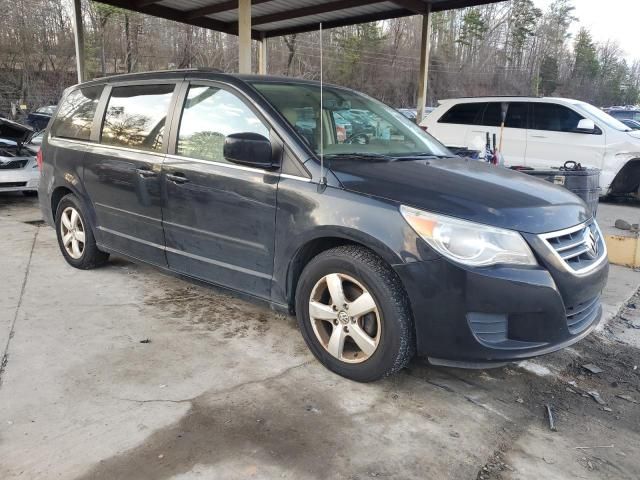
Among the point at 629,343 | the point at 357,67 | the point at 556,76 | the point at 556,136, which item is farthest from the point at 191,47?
the point at 556,76

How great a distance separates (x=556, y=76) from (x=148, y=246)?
208ft

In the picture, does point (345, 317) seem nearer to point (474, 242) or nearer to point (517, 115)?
point (474, 242)

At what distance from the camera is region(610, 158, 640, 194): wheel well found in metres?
8.53

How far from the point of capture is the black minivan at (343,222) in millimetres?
2541

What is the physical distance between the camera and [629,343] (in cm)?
366

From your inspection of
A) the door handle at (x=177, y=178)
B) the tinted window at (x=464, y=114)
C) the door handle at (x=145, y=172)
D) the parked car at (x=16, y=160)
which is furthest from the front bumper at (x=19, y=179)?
the tinted window at (x=464, y=114)

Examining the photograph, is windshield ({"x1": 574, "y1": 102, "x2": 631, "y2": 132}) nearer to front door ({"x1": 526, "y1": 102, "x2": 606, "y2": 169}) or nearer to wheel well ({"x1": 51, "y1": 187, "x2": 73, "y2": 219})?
front door ({"x1": 526, "y1": 102, "x2": 606, "y2": 169})

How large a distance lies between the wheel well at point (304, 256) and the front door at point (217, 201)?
165 mm

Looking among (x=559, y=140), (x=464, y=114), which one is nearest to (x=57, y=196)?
(x=464, y=114)

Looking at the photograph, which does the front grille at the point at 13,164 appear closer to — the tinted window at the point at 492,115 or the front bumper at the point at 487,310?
the front bumper at the point at 487,310

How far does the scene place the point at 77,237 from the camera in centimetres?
479

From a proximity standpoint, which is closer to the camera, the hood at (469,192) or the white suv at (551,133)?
the hood at (469,192)

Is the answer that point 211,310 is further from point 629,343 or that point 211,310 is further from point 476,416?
point 629,343

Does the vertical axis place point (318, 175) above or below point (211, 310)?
above
